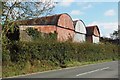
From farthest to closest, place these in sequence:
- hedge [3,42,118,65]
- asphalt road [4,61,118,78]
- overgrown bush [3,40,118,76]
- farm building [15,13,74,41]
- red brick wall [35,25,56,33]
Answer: farm building [15,13,74,41]
red brick wall [35,25,56,33]
hedge [3,42,118,65]
overgrown bush [3,40,118,76]
asphalt road [4,61,118,78]

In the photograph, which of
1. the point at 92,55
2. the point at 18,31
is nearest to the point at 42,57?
the point at 18,31

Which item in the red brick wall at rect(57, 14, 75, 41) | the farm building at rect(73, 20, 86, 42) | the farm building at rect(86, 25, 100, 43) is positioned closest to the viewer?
the red brick wall at rect(57, 14, 75, 41)

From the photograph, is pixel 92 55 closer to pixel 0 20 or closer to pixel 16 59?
pixel 16 59

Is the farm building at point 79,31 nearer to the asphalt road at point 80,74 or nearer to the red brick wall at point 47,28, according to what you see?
the red brick wall at point 47,28

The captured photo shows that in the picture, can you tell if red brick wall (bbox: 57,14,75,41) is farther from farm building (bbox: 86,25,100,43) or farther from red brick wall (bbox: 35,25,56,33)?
farm building (bbox: 86,25,100,43)

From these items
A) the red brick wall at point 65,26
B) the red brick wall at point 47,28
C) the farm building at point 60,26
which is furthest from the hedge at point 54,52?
the red brick wall at point 65,26

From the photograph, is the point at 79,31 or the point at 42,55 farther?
the point at 79,31

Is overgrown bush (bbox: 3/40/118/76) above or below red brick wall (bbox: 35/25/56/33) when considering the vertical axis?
below

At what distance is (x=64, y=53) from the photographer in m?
32.5

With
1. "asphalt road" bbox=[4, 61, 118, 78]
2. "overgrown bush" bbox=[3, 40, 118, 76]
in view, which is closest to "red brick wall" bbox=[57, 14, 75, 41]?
"overgrown bush" bbox=[3, 40, 118, 76]

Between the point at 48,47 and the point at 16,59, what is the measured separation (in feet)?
16.9

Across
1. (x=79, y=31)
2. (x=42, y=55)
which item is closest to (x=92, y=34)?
(x=79, y=31)

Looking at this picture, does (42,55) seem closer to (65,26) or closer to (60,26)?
(60,26)

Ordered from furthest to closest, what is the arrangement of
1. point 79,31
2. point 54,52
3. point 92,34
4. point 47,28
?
point 92,34
point 79,31
point 47,28
point 54,52
